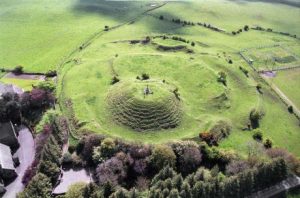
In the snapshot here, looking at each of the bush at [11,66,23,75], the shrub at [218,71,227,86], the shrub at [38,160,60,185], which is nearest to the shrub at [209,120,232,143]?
the shrub at [218,71,227,86]

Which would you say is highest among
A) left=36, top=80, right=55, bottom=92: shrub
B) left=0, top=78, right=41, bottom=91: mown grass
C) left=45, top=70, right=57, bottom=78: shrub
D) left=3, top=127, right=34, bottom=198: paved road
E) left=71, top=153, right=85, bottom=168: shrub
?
left=36, top=80, right=55, bottom=92: shrub

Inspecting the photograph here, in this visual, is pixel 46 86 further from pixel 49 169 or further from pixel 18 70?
pixel 49 169

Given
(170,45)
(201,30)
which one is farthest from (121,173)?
(201,30)

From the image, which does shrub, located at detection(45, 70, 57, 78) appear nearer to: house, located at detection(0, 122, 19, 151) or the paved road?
the paved road

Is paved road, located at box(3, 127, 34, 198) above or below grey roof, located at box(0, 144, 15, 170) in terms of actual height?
below

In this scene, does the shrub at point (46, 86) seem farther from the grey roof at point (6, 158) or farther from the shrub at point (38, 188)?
the shrub at point (38, 188)

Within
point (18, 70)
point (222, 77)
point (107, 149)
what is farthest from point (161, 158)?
point (18, 70)
